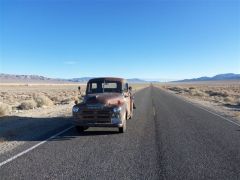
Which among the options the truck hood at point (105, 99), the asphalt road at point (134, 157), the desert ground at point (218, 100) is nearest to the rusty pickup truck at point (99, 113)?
the truck hood at point (105, 99)

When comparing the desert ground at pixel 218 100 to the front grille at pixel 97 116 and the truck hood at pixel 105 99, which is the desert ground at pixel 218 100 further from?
the front grille at pixel 97 116

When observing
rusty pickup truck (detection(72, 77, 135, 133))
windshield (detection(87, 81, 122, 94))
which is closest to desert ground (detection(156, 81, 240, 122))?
windshield (detection(87, 81, 122, 94))

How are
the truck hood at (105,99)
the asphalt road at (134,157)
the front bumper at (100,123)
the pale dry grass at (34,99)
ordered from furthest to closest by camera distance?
the pale dry grass at (34,99) → the truck hood at (105,99) → the front bumper at (100,123) → the asphalt road at (134,157)

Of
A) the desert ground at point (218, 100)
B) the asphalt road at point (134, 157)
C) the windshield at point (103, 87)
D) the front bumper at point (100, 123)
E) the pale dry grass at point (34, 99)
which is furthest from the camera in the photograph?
the pale dry grass at point (34, 99)

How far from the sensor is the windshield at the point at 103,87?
1466 centimetres

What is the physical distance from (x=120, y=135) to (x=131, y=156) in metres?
3.58

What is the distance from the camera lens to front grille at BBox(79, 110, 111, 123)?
40.5 feet

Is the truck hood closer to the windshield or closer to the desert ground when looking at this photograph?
the windshield

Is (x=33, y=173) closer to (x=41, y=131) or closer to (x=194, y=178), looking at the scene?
(x=194, y=178)

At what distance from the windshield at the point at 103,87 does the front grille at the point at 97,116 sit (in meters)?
2.37

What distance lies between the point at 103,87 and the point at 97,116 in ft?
8.67

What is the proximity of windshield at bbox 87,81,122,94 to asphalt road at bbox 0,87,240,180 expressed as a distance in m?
2.16

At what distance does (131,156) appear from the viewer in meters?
8.83

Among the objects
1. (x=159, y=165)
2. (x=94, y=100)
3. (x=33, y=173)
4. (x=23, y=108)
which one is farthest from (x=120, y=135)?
(x=23, y=108)
